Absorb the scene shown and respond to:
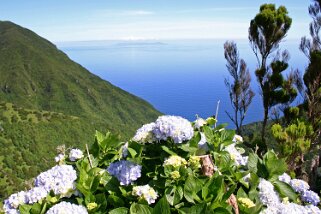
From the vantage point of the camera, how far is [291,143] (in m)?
6.37

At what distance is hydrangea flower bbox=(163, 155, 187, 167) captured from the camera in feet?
7.73

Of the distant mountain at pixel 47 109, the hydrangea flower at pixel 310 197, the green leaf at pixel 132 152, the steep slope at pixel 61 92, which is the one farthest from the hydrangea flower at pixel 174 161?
the steep slope at pixel 61 92

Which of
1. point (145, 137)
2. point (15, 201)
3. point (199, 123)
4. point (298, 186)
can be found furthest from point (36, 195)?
point (298, 186)

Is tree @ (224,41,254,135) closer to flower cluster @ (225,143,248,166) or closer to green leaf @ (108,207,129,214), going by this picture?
flower cluster @ (225,143,248,166)

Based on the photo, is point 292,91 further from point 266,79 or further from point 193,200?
point 193,200

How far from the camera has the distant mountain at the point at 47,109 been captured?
108 metres

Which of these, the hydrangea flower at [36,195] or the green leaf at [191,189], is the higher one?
the green leaf at [191,189]

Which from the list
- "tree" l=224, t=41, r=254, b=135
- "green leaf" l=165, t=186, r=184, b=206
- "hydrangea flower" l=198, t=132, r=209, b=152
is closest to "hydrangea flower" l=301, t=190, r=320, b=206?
"hydrangea flower" l=198, t=132, r=209, b=152

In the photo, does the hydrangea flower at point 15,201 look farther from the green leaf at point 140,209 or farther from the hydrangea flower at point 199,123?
the hydrangea flower at point 199,123

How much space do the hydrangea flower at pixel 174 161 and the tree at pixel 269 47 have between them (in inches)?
463

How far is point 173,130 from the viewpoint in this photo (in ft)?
8.23

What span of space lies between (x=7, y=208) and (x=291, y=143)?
513 cm

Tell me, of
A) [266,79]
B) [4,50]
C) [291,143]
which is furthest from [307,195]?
[4,50]

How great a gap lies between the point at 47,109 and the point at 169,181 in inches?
6676
